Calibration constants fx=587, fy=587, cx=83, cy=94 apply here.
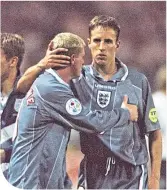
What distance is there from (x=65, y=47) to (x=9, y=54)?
233mm

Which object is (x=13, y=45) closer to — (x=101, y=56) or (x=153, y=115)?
(x=101, y=56)

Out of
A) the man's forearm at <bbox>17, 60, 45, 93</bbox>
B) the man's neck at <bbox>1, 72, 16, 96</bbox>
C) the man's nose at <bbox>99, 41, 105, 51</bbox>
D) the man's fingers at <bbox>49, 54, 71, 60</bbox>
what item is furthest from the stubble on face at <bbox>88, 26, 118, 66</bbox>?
the man's neck at <bbox>1, 72, 16, 96</bbox>

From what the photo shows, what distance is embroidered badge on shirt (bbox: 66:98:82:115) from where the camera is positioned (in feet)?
7.80

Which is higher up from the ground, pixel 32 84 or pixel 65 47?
pixel 65 47

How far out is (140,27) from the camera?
7.98 feet

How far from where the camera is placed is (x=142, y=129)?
244 cm

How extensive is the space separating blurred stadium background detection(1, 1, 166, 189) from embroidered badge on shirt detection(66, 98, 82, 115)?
0.32ft

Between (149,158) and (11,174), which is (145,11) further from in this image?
(11,174)

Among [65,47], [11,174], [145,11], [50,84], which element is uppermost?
[145,11]

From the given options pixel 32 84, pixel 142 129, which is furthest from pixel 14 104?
pixel 142 129

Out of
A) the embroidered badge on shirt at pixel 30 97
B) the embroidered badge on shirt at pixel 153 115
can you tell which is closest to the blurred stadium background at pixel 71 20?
the embroidered badge on shirt at pixel 30 97

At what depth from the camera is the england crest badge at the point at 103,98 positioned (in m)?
2.41

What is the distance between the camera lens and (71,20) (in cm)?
241

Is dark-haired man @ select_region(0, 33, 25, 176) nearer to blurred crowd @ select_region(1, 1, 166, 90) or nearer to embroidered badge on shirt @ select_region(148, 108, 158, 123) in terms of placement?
blurred crowd @ select_region(1, 1, 166, 90)
